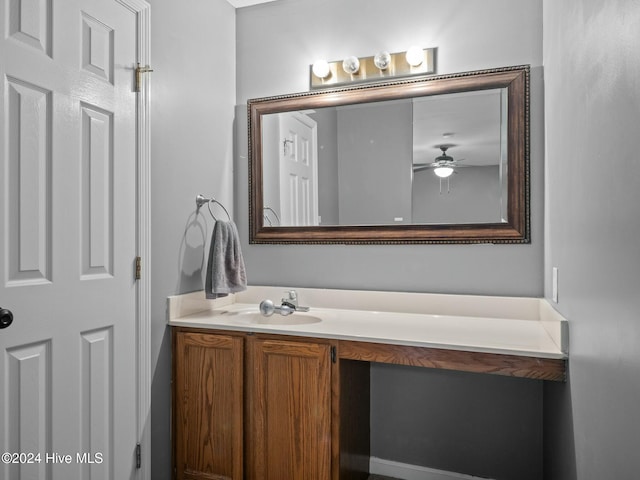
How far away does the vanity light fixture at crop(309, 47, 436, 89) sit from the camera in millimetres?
2182

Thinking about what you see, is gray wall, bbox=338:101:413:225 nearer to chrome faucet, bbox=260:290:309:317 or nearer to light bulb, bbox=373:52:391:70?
light bulb, bbox=373:52:391:70

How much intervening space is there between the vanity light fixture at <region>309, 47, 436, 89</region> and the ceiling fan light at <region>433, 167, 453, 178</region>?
0.47 meters

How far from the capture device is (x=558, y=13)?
5.04ft

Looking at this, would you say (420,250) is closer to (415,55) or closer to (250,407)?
(415,55)

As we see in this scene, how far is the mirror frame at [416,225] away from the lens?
2020 mm

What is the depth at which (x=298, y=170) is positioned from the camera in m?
2.45

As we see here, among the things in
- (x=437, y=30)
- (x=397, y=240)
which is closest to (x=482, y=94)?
(x=437, y=30)

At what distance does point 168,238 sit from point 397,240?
3.62ft

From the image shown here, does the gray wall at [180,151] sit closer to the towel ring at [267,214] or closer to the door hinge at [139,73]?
the door hinge at [139,73]

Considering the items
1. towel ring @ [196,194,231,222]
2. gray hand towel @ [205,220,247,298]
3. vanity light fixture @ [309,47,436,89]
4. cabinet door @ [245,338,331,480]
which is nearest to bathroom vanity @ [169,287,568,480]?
cabinet door @ [245,338,331,480]

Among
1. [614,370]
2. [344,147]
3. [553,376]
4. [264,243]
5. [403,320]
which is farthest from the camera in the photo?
[264,243]

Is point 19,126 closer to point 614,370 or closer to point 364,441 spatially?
point 614,370

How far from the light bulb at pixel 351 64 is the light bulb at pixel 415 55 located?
0.26 m

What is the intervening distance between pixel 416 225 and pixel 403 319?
47 centimetres
